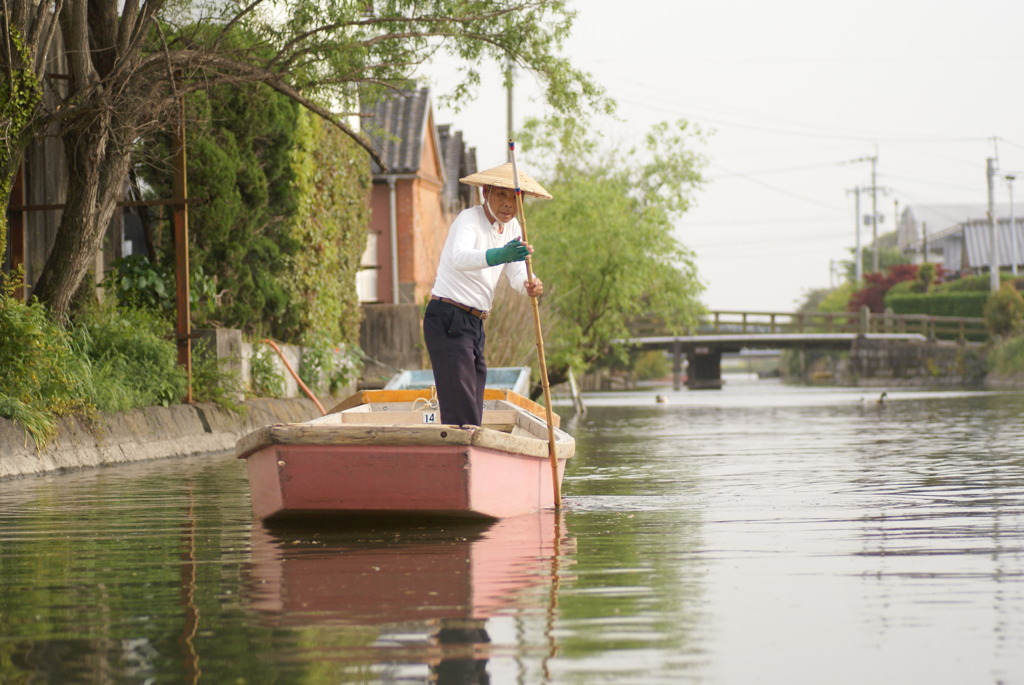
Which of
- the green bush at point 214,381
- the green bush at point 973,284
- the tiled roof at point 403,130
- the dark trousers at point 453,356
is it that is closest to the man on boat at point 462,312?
the dark trousers at point 453,356

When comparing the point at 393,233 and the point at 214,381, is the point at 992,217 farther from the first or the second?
the point at 214,381

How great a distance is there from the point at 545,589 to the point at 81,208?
10.8 metres

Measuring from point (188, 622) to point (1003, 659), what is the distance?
270cm

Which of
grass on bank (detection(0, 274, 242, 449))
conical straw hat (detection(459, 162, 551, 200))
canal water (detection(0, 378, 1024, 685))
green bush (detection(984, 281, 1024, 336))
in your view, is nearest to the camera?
canal water (detection(0, 378, 1024, 685))

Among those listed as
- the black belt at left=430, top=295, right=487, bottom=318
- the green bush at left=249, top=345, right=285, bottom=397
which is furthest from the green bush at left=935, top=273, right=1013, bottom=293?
the black belt at left=430, top=295, right=487, bottom=318

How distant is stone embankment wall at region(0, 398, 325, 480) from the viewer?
519 inches

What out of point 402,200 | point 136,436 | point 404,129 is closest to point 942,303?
point 404,129

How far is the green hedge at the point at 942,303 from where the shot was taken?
70.2 metres

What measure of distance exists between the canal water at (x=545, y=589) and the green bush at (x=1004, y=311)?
5272cm

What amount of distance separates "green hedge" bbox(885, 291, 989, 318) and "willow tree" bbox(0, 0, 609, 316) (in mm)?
53832

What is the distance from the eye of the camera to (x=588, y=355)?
3916 centimetres

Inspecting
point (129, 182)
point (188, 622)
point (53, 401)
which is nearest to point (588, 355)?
point (129, 182)

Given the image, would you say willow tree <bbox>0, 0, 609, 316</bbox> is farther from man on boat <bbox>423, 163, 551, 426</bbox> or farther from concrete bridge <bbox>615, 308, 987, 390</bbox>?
concrete bridge <bbox>615, 308, 987, 390</bbox>

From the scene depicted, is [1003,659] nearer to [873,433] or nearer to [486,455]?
[486,455]
